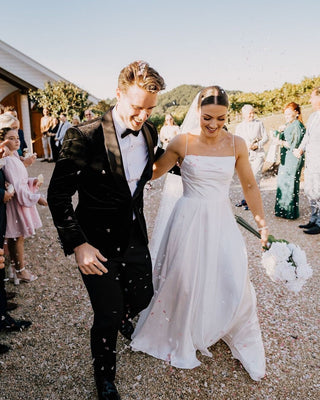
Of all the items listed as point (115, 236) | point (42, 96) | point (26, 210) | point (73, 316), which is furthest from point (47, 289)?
point (42, 96)

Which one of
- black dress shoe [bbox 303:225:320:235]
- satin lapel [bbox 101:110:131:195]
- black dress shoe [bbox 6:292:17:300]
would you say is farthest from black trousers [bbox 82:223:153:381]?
black dress shoe [bbox 303:225:320:235]

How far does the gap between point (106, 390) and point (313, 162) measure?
5428mm

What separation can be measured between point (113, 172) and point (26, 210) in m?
2.45

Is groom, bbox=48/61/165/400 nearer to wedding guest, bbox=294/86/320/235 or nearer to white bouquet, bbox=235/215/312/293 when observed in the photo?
white bouquet, bbox=235/215/312/293

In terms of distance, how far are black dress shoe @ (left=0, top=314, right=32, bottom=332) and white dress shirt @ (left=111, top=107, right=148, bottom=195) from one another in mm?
2049

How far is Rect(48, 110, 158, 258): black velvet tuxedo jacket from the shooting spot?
2066mm

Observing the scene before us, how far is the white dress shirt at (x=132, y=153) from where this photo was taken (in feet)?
7.34

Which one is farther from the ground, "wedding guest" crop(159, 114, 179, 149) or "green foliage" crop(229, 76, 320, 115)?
"green foliage" crop(229, 76, 320, 115)

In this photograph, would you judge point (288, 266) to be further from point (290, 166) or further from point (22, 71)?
point (22, 71)

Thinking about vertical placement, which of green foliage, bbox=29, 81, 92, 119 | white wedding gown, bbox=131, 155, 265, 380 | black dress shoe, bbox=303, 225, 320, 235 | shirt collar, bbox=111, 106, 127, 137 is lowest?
black dress shoe, bbox=303, 225, 320, 235

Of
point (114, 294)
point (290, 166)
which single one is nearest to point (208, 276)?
point (114, 294)

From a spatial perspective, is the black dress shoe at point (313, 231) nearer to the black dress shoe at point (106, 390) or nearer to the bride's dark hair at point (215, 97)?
the bride's dark hair at point (215, 97)

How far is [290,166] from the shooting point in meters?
6.93

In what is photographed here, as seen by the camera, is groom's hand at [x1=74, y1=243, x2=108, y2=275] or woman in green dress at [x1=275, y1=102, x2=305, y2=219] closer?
groom's hand at [x1=74, y1=243, x2=108, y2=275]
